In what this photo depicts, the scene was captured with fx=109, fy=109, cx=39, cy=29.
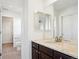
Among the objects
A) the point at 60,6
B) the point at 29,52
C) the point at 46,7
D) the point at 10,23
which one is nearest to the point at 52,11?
the point at 46,7

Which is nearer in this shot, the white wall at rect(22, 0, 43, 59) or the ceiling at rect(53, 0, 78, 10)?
the ceiling at rect(53, 0, 78, 10)

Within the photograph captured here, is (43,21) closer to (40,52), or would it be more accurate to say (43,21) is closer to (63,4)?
(63,4)

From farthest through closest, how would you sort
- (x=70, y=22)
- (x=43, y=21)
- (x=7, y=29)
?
(x=7, y=29) → (x=43, y=21) → (x=70, y=22)

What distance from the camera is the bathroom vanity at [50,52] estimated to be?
1.57m

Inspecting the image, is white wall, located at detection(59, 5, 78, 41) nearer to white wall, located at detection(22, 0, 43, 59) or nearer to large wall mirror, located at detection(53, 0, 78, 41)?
large wall mirror, located at detection(53, 0, 78, 41)

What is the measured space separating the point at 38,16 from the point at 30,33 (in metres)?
0.61

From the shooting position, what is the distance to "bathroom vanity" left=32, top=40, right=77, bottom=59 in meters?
1.57

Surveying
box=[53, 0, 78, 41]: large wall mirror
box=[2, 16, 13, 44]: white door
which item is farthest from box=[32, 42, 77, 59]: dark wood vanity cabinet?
box=[2, 16, 13, 44]: white door

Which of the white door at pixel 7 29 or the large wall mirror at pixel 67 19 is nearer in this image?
the large wall mirror at pixel 67 19

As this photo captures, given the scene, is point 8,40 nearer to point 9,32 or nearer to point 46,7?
point 9,32

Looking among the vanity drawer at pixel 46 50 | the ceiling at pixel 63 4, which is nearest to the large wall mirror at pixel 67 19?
the ceiling at pixel 63 4

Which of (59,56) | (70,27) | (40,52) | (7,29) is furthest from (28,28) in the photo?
(7,29)

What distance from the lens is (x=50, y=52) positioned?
205cm

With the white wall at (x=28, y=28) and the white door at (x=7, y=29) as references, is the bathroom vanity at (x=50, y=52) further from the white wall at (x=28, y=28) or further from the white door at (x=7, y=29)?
the white door at (x=7, y=29)
